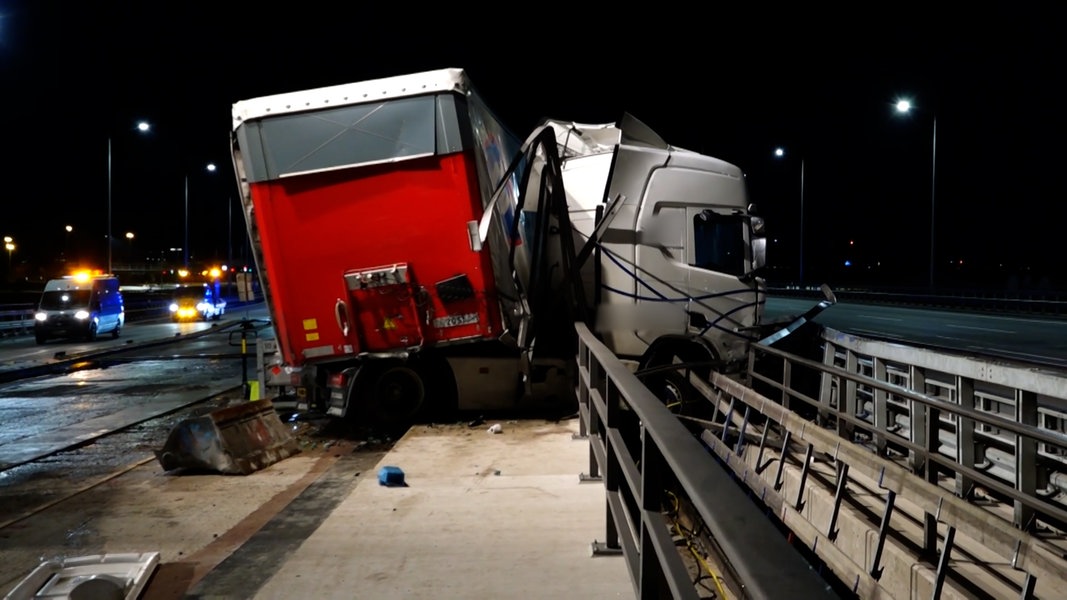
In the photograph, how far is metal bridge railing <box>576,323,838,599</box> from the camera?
52.8 inches

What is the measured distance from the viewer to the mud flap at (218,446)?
8078 mm

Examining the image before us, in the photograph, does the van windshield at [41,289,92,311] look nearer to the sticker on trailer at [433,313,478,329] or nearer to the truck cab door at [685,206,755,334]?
the sticker on trailer at [433,313,478,329]

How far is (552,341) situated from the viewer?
10242 millimetres

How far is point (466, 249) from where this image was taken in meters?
8.84

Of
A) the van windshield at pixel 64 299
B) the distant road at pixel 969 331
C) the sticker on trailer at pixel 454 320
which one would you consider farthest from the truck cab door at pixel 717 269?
the van windshield at pixel 64 299

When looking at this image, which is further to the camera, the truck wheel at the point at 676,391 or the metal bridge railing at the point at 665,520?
the truck wheel at the point at 676,391

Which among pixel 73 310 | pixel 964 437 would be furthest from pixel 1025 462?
pixel 73 310

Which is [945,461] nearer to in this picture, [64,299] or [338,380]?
[338,380]

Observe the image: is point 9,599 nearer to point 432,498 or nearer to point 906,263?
point 432,498

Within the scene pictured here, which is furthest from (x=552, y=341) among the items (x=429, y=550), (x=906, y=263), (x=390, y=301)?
(x=906, y=263)

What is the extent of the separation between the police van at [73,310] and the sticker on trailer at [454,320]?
22.4 m

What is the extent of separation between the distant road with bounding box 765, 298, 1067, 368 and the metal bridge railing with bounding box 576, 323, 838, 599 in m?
11.3

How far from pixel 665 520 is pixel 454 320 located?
20.4 ft

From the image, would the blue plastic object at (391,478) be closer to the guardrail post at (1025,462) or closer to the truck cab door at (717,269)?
the guardrail post at (1025,462)
